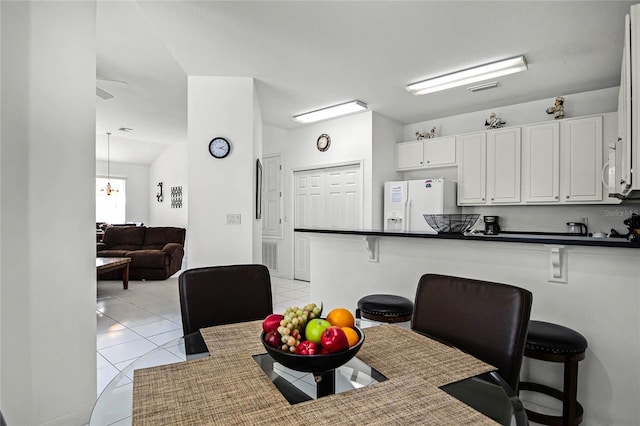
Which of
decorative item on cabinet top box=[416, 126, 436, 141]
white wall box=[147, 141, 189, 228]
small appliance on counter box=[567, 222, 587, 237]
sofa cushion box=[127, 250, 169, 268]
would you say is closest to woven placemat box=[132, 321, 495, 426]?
small appliance on counter box=[567, 222, 587, 237]

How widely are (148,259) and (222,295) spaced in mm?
4880

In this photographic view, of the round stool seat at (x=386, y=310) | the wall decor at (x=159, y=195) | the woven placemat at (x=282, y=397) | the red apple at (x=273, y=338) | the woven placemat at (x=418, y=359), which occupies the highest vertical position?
the wall decor at (x=159, y=195)

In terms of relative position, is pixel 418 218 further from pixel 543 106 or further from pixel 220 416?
pixel 220 416

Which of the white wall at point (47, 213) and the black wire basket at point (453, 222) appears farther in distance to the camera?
the black wire basket at point (453, 222)

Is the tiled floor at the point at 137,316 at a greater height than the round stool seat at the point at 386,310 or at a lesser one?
lesser

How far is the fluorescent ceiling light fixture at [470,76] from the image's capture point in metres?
3.28

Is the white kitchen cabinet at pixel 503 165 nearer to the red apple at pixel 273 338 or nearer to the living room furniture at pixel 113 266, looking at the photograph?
the red apple at pixel 273 338

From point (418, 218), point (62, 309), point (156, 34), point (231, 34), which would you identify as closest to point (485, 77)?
point (418, 218)

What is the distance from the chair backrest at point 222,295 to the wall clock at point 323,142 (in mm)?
3846

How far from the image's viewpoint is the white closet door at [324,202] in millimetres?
5164

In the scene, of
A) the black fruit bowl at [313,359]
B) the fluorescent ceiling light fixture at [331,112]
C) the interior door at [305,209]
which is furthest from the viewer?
the interior door at [305,209]

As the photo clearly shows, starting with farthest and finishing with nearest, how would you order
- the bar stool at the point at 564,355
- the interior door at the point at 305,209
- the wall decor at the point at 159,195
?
the wall decor at the point at 159,195, the interior door at the point at 305,209, the bar stool at the point at 564,355

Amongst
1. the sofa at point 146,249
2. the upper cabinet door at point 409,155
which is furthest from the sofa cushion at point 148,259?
the upper cabinet door at point 409,155

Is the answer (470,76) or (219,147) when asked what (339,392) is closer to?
(219,147)
